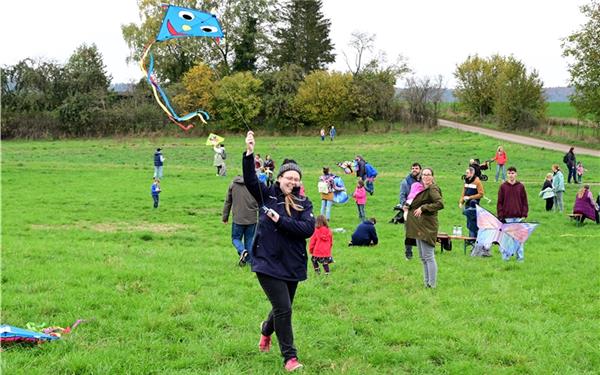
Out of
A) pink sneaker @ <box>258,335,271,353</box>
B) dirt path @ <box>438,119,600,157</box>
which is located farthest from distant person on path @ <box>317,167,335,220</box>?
dirt path @ <box>438,119,600,157</box>

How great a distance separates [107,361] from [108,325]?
3.79ft

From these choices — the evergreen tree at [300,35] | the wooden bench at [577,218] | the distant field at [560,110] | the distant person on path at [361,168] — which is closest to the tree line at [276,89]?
the evergreen tree at [300,35]

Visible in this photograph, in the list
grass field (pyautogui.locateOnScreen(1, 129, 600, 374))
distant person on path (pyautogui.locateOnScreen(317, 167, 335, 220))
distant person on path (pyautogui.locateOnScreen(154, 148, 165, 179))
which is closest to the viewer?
grass field (pyautogui.locateOnScreen(1, 129, 600, 374))

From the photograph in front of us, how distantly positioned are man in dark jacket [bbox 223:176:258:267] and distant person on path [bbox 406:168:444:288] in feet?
9.72

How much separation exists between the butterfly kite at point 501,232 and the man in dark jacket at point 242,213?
14.4 ft

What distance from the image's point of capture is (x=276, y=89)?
5762cm

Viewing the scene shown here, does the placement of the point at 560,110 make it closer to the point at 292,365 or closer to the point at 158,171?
the point at 158,171

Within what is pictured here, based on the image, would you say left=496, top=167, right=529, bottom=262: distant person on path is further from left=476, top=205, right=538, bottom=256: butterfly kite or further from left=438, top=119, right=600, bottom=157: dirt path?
left=438, top=119, right=600, bottom=157: dirt path

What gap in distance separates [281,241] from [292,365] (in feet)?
3.93

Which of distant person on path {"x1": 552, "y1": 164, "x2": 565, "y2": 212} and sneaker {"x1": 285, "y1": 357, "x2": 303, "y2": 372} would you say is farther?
distant person on path {"x1": 552, "y1": 164, "x2": 565, "y2": 212}

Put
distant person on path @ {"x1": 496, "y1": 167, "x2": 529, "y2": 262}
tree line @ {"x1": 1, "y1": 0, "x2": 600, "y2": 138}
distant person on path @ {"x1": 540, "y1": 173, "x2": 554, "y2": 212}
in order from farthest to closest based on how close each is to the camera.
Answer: tree line @ {"x1": 1, "y1": 0, "x2": 600, "y2": 138} → distant person on path @ {"x1": 540, "y1": 173, "x2": 554, "y2": 212} → distant person on path @ {"x1": 496, "y1": 167, "x2": 529, "y2": 262}

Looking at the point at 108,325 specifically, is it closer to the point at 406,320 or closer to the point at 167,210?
the point at 406,320

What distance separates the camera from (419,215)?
870 centimetres

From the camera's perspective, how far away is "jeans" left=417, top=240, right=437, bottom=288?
8789 mm
